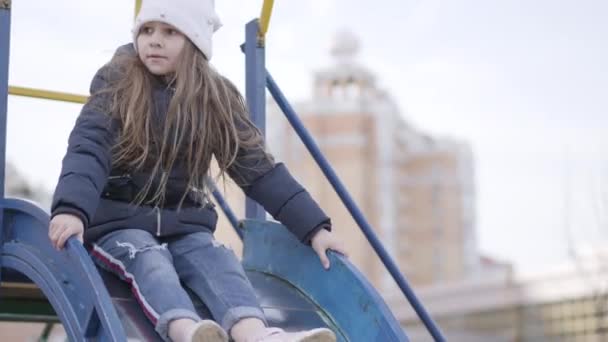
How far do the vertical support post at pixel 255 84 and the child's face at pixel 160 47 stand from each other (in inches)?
29.1

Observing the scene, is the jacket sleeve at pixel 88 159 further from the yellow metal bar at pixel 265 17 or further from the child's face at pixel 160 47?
the yellow metal bar at pixel 265 17

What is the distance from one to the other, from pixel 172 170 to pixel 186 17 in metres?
0.40

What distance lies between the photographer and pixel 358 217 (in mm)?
3051

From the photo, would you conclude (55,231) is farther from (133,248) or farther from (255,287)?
(255,287)

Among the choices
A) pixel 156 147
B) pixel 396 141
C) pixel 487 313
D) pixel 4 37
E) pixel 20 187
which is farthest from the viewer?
pixel 396 141

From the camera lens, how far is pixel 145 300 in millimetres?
2562

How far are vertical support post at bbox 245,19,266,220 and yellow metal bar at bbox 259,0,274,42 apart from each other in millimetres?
18

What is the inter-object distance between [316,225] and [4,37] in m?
1.11

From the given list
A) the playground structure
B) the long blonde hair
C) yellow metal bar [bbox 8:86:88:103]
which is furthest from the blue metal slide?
yellow metal bar [bbox 8:86:88:103]

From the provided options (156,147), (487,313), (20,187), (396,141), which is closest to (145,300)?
(156,147)

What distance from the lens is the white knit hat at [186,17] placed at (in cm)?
279

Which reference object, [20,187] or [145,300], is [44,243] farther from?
[20,187]

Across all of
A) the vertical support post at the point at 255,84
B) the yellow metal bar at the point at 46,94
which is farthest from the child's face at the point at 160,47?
the yellow metal bar at the point at 46,94

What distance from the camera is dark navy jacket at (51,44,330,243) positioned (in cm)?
253
